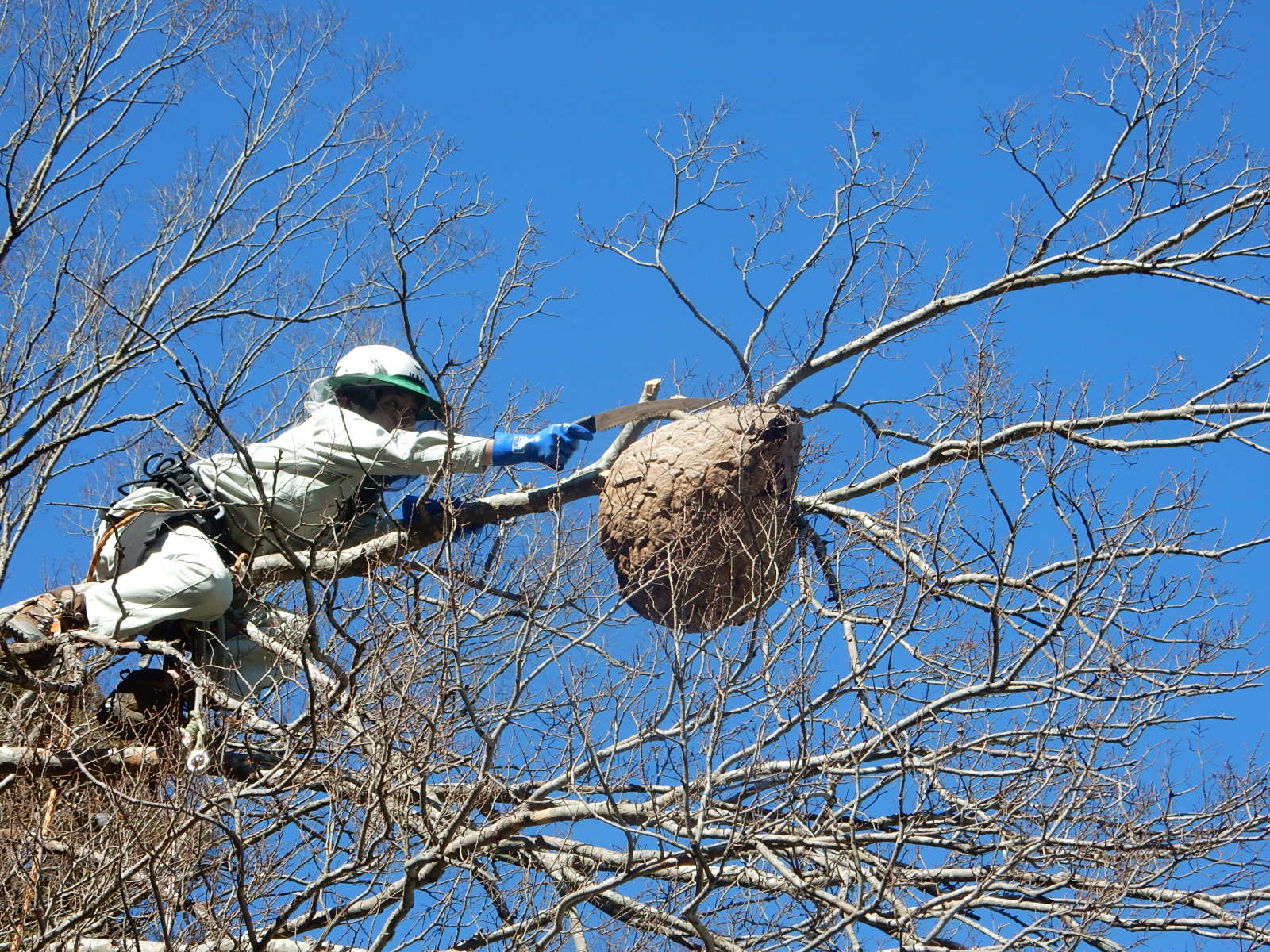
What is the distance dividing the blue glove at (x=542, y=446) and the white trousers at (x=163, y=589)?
59.9 inches

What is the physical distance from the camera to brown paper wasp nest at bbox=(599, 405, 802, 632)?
23.4 feet

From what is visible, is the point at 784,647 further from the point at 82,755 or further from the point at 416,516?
the point at 82,755

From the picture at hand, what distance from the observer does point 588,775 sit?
22.2 feet

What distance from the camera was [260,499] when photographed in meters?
7.06

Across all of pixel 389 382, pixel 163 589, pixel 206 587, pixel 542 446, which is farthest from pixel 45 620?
pixel 542 446

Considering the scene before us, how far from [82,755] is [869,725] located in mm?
3551

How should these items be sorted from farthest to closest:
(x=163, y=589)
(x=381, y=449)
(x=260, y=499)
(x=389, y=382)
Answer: (x=389, y=382) → (x=381, y=449) → (x=163, y=589) → (x=260, y=499)

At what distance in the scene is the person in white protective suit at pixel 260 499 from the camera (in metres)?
7.38

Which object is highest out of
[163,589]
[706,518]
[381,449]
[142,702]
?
[381,449]

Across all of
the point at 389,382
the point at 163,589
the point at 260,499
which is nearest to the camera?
the point at 260,499

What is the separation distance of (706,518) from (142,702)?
300cm

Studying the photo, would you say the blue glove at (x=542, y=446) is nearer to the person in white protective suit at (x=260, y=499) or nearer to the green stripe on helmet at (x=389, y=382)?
the person in white protective suit at (x=260, y=499)

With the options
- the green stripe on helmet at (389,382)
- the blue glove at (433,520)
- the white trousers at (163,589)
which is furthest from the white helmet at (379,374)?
the white trousers at (163,589)

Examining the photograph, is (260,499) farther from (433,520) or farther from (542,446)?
(542,446)
